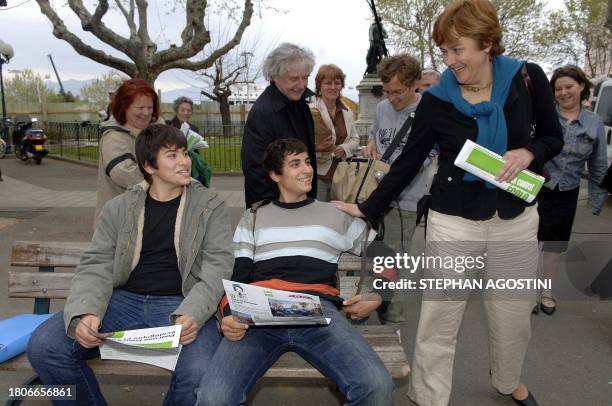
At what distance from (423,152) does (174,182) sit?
132 centimetres

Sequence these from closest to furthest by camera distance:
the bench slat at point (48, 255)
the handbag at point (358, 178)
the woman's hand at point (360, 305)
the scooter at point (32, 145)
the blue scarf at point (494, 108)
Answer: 1. the blue scarf at point (494, 108)
2. the woman's hand at point (360, 305)
3. the bench slat at point (48, 255)
4. the handbag at point (358, 178)
5. the scooter at point (32, 145)

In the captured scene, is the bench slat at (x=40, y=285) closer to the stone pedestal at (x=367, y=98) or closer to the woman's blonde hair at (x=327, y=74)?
the woman's blonde hair at (x=327, y=74)

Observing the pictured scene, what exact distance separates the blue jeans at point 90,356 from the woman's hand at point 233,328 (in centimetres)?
14

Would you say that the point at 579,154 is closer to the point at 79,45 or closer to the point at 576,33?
the point at 79,45

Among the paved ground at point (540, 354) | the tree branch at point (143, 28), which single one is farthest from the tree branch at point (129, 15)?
the paved ground at point (540, 354)

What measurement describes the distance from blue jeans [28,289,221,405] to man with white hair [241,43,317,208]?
881mm

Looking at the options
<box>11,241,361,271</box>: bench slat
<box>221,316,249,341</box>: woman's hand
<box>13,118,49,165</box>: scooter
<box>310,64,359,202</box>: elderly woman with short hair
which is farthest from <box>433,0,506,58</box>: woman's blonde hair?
<box>13,118,49,165</box>: scooter

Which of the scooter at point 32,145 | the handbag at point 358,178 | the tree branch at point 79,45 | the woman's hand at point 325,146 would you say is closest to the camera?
the handbag at point 358,178

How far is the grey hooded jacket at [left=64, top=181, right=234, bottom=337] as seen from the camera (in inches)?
106

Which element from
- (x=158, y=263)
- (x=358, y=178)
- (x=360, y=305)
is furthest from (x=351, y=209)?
(x=158, y=263)

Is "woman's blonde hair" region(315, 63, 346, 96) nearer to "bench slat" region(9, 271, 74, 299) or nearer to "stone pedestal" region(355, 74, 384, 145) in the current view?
"bench slat" region(9, 271, 74, 299)

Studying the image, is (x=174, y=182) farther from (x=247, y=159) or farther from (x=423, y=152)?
(x=423, y=152)

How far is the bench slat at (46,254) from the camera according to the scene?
320 cm

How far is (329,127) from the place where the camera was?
4098mm
